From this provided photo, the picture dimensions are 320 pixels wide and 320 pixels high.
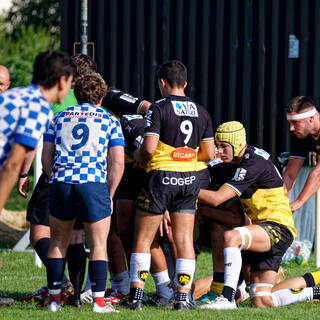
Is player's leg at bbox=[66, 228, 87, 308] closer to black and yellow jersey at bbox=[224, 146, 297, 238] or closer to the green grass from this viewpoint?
the green grass

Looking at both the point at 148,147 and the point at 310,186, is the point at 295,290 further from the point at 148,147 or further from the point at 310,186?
the point at 148,147

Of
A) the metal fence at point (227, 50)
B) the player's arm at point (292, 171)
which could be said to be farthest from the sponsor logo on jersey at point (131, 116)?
the metal fence at point (227, 50)

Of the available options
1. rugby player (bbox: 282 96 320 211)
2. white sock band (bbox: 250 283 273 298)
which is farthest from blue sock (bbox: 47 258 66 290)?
rugby player (bbox: 282 96 320 211)

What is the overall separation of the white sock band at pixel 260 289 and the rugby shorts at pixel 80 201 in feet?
5.35

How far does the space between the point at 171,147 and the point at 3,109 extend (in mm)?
2118

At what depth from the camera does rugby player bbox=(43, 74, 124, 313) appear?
5812 mm

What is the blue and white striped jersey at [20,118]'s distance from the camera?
14.3 feet

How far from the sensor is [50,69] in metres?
4.65

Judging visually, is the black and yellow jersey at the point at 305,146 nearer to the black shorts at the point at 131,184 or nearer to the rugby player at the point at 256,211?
the rugby player at the point at 256,211

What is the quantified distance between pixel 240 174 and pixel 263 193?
320mm

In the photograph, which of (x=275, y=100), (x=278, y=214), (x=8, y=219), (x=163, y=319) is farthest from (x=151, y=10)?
(x=163, y=319)

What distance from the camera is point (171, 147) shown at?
6.27 m

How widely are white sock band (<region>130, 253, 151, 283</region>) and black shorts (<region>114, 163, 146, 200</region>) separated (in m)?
0.73

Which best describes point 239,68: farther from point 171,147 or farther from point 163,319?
point 163,319
